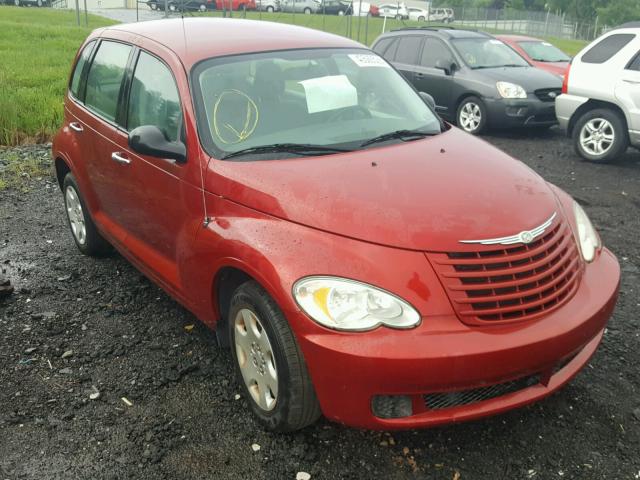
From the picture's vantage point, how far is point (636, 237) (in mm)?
5562

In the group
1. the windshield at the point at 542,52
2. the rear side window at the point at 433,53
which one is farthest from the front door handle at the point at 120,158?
the windshield at the point at 542,52

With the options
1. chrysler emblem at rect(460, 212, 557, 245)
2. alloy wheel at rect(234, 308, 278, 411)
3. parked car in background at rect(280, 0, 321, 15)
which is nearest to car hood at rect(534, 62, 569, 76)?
chrysler emblem at rect(460, 212, 557, 245)

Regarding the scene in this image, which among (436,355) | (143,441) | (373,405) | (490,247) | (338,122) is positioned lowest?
(143,441)

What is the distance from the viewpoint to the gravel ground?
2801 mm

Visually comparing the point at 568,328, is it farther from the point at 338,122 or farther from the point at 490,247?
the point at 338,122

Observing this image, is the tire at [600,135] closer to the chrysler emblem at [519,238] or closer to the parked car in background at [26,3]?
the chrysler emblem at [519,238]

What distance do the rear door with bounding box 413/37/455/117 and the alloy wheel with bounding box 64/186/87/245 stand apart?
681cm

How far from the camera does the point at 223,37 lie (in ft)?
12.5

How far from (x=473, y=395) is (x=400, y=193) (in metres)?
0.93

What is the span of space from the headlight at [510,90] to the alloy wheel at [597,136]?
5.32ft

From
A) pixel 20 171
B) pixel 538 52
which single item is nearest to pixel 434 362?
pixel 20 171

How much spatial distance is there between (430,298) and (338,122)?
1.37 m

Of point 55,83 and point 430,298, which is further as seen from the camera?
point 55,83

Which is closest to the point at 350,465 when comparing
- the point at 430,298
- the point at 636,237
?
the point at 430,298
